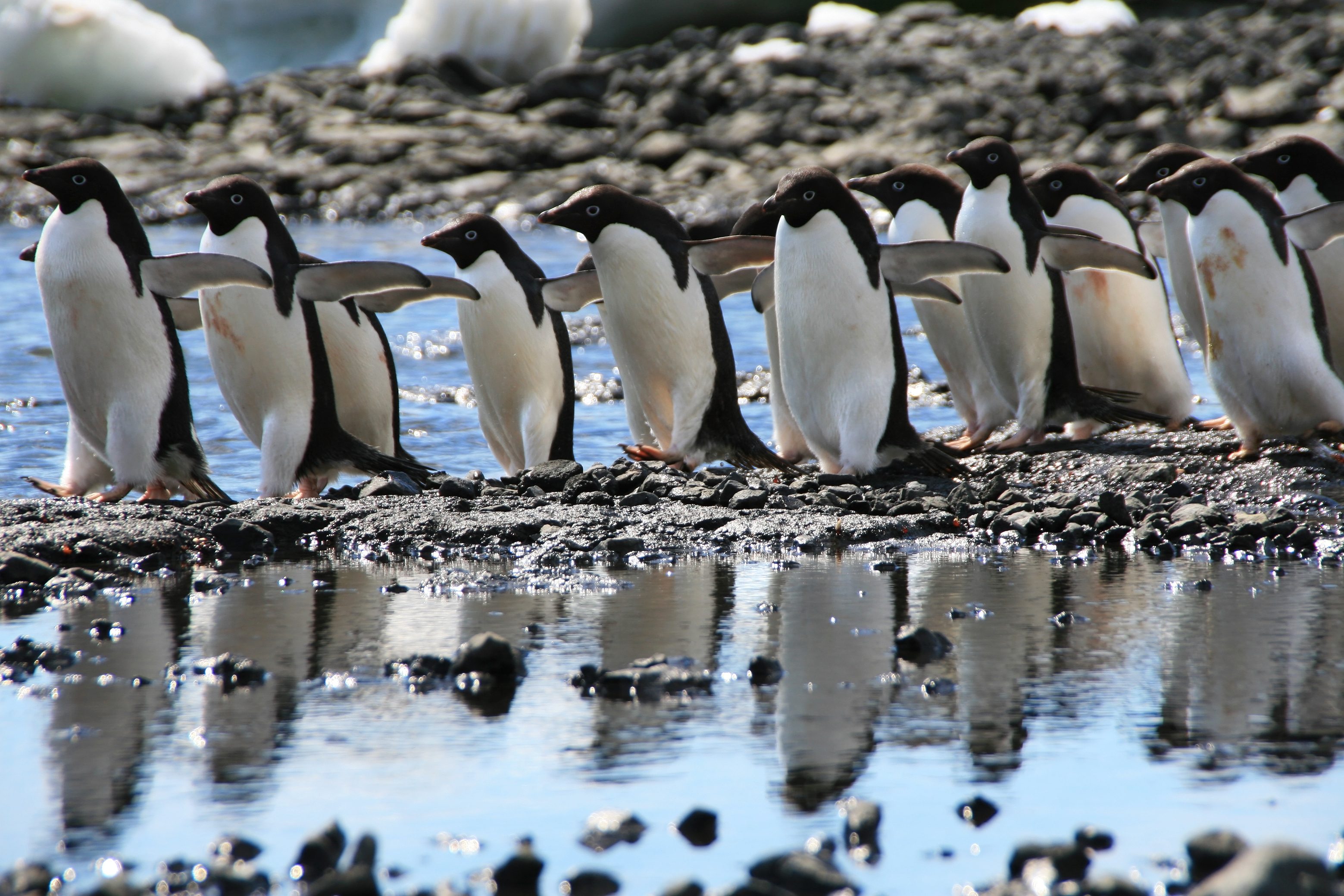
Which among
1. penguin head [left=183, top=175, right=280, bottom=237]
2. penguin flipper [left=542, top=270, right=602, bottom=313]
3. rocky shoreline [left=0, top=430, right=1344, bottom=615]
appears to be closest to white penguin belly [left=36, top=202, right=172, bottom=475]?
penguin head [left=183, top=175, right=280, bottom=237]

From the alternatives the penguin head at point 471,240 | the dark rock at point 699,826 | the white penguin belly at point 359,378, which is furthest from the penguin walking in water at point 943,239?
the dark rock at point 699,826

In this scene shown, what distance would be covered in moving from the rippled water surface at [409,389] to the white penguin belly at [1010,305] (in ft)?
6.94

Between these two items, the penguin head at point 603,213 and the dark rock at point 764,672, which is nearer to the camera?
the dark rock at point 764,672

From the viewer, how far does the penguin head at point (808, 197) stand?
5.87m

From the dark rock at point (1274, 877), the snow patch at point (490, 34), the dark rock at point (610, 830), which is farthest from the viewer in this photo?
the snow patch at point (490, 34)

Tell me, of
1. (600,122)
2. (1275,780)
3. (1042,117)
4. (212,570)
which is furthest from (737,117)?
(1275,780)

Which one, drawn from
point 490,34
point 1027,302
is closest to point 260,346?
point 1027,302

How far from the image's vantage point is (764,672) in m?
2.98

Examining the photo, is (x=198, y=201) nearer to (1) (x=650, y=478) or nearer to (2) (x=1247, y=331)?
(1) (x=650, y=478)

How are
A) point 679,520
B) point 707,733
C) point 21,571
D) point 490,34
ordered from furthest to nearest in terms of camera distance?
point 490,34, point 679,520, point 21,571, point 707,733

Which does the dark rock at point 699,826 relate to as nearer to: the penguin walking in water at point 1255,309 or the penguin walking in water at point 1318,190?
the penguin walking in water at point 1255,309

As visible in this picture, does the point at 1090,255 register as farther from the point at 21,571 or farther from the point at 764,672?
the point at 21,571

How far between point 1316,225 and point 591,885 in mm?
4690

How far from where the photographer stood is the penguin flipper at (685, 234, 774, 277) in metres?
6.30
